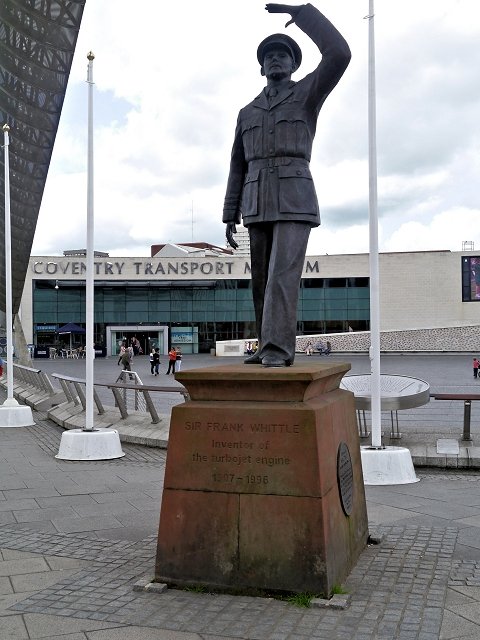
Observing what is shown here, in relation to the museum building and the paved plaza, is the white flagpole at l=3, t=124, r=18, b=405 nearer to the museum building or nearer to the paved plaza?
the paved plaza

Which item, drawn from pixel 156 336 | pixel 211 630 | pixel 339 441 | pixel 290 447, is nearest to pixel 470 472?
pixel 339 441

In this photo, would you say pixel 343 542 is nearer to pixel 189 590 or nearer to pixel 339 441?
pixel 339 441

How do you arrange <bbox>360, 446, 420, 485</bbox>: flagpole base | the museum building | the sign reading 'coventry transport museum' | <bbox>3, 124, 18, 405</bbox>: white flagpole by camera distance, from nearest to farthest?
1. <bbox>360, 446, 420, 485</bbox>: flagpole base
2. <bbox>3, 124, 18, 405</bbox>: white flagpole
3. the museum building
4. the sign reading 'coventry transport museum'

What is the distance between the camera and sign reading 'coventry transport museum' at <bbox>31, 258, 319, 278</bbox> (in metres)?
65.1

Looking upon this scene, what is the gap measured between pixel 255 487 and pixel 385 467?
13.5 feet

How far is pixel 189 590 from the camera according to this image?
456 cm

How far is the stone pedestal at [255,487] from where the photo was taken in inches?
173

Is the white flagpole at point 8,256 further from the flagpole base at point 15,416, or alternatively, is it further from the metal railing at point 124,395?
the metal railing at point 124,395

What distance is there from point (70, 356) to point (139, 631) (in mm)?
58985

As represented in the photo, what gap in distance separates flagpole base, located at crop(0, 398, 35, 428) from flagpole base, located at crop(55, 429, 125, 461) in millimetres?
5049

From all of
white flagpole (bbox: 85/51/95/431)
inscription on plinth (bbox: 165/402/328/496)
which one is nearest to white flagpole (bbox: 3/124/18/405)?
white flagpole (bbox: 85/51/95/431)

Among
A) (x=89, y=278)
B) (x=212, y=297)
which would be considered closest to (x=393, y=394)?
(x=89, y=278)

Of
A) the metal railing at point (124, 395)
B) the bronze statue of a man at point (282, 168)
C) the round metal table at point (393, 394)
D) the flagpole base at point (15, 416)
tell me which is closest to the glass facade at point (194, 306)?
the metal railing at point (124, 395)

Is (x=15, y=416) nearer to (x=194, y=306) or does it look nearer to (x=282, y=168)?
(x=282, y=168)
